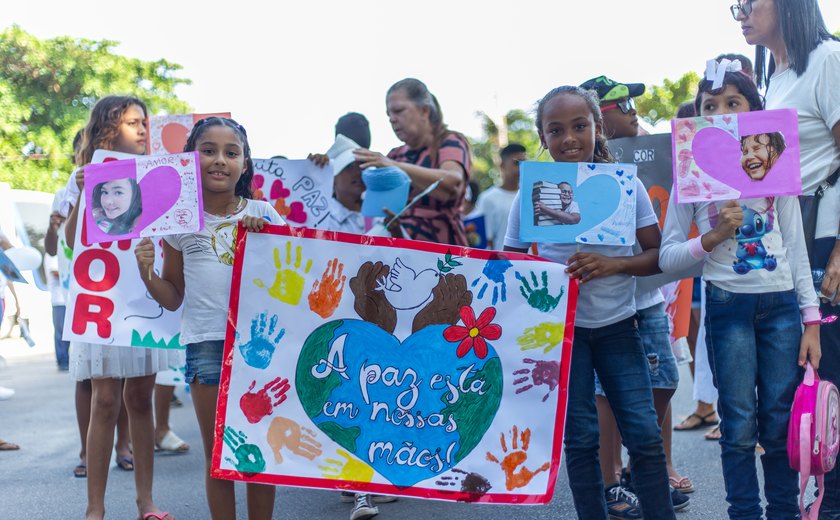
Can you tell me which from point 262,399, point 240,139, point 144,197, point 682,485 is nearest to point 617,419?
point 262,399

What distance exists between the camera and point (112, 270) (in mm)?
4156

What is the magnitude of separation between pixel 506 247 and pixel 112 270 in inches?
73.6

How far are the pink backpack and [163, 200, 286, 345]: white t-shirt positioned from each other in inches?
77.7

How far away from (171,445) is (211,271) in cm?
301

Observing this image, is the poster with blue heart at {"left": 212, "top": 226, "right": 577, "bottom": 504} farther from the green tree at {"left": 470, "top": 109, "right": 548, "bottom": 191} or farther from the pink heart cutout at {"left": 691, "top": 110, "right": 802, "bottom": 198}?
the green tree at {"left": 470, "top": 109, "right": 548, "bottom": 191}

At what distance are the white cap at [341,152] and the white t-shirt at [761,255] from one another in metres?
2.34

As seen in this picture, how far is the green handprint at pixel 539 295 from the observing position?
3195 millimetres

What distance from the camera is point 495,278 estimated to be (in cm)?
326

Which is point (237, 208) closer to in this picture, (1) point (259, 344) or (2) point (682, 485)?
(1) point (259, 344)

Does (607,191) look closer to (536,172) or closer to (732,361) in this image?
(536,172)

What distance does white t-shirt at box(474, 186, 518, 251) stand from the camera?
851 centimetres

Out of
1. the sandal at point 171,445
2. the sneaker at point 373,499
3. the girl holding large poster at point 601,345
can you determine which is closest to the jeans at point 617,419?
the girl holding large poster at point 601,345

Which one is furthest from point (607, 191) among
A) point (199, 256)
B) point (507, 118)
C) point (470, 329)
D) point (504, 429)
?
point (507, 118)

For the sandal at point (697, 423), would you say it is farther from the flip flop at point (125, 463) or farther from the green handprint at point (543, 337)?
the flip flop at point (125, 463)
